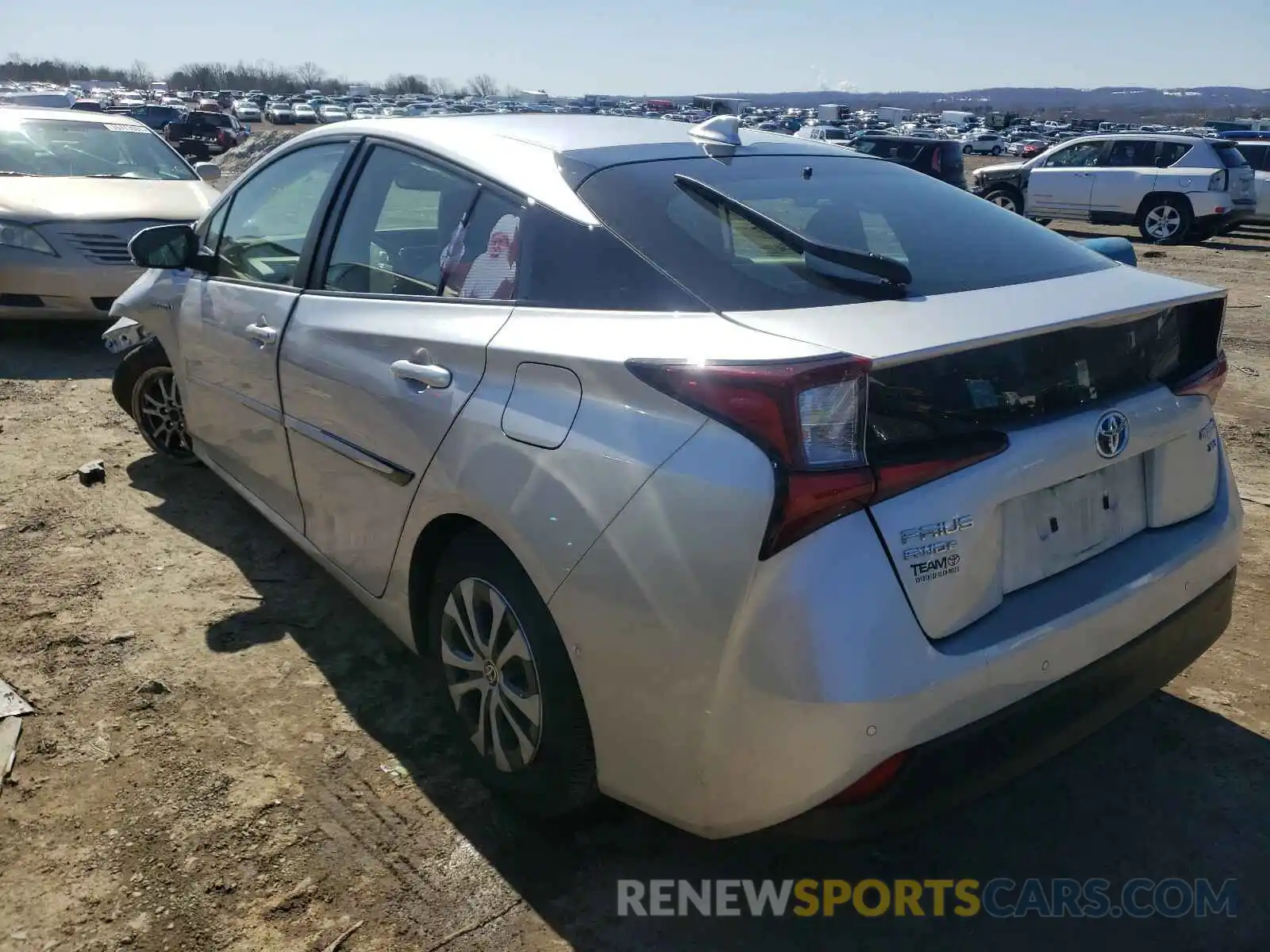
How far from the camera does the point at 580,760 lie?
2.29 metres

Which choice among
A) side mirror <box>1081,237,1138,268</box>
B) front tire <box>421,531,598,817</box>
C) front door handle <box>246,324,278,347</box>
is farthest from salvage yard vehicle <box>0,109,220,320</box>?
side mirror <box>1081,237,1138,268</box>

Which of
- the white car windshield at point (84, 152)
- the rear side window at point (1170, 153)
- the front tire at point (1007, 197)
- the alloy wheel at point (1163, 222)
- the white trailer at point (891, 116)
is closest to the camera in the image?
the white car windshield at point (84, 152)

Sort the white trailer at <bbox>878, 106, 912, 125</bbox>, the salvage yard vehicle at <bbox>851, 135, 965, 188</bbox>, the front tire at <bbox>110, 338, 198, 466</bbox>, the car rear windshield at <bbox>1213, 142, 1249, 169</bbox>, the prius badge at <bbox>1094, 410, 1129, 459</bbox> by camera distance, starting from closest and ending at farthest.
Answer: the prius badge at <bbox>1094, 410, 1129, 459</bbox>
the front tire at <bbox>110, 338, 198, 466</bbox>
the car rear windshield at <bbox>1213, 142, 1249, 169</bbox>
the salvage yard vehicle at <bbox>851, 135, 965, 188</bbox>
the white trailer at <bbox>878, 106, 912, 125</bbox>

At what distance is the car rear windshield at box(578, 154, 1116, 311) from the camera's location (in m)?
2.22

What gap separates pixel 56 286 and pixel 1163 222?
15676 mm

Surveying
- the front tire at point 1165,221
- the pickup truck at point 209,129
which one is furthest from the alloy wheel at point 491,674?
the pickup truck at point 209,129

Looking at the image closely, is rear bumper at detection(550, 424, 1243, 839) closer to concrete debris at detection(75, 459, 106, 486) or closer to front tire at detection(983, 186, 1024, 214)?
concrete debris at detection(75, 459, 106, 486)

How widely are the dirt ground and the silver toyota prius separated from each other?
0.78ft

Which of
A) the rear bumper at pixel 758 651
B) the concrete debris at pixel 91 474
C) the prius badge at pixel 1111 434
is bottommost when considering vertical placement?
the concrete debris at pixel 91 474

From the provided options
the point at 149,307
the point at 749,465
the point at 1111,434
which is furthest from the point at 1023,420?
the point at 149,307

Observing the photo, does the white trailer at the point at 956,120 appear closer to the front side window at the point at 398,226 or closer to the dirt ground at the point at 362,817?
the front side window at the point at 398,226

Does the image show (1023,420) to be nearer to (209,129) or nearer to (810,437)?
(810,437)

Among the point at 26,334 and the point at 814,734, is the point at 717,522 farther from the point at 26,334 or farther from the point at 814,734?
the point at 26,334

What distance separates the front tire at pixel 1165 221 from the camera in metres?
15.9
